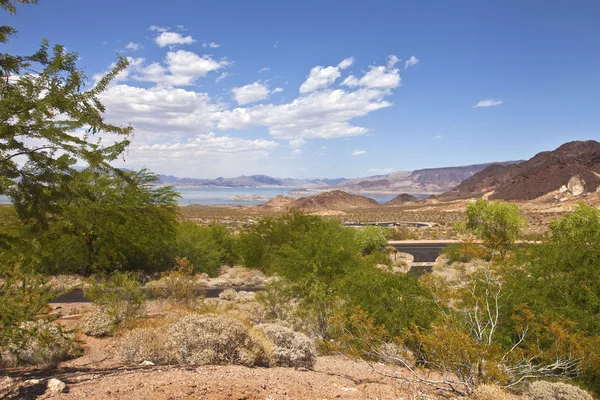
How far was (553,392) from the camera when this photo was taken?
355 inches

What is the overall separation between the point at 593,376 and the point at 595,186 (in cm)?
14861

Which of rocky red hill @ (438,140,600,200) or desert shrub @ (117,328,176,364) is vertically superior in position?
rocky red hill @ (438,140,600,200)

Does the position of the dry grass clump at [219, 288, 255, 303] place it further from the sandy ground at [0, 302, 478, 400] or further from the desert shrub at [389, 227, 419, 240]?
the desert shrub at [389, 227, 419, 240]

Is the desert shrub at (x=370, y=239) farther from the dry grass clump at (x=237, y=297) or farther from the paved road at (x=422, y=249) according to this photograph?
the dry grass clump at (x=237, y=297)

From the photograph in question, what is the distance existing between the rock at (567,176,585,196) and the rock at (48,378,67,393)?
510 feet

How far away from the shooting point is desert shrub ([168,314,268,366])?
9312mm

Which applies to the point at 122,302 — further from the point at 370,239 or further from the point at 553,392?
the point at 370,239

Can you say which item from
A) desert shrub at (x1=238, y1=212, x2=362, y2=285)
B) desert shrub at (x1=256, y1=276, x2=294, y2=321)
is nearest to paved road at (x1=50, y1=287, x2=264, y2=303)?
desert shrub at (x1=238, y1=212, x2=362, y2=285)

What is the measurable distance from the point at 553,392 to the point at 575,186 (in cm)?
15298

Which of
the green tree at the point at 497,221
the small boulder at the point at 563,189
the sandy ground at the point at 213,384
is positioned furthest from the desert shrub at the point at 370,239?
the small boulder at the point at 563,189

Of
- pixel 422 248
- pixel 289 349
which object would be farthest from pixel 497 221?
pixel 289 349

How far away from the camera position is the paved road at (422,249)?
46.9 meters

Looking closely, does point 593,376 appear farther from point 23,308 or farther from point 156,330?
point 23,308

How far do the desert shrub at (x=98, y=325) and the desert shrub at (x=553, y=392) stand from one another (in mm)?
12533
